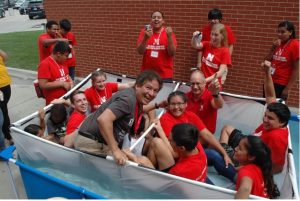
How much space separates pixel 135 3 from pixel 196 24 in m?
1.49

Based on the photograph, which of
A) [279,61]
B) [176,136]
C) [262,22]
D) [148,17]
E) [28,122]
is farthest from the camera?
[148,17]

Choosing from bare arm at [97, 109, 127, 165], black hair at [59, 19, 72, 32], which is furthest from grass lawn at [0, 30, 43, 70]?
bare arm at [97, 109, 127, 165]

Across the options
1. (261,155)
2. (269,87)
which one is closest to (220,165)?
(261,155)

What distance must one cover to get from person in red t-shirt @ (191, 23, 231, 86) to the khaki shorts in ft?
6.29

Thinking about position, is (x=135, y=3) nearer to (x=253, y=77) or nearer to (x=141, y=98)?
(x=253, y=77)

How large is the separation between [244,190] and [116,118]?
47.0 inches

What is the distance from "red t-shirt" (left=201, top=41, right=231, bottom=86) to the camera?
15.3ft

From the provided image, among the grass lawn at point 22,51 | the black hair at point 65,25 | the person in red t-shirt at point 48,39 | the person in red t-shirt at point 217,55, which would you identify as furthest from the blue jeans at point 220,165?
the grass lawn at point 22,51

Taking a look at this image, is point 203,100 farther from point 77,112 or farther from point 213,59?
point 77,112

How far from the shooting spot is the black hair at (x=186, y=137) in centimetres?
277

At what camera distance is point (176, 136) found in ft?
9.27

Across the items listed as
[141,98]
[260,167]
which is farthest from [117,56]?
[260,167]

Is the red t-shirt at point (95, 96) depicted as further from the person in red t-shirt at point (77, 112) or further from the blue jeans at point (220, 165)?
the blue jeans at point (220, 165)

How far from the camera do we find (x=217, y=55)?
15.4 ft
